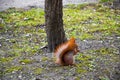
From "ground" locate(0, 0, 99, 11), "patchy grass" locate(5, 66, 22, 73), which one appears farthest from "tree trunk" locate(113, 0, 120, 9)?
"patchy grass" locate(5, 66, 22, 73)

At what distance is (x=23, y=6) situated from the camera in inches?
413

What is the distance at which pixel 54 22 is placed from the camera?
6.20m

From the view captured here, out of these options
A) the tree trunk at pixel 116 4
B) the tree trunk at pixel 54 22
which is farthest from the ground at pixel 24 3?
the tree trunk at pixel 54 22

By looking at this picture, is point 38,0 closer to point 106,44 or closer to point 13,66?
point 106,44

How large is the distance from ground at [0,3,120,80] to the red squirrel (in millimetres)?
111

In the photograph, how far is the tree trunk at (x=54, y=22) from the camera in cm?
613

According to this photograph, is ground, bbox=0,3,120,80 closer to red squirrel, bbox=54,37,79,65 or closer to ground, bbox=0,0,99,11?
red squirrel, bbox=54,37,79,65

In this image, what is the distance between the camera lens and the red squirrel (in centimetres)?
551

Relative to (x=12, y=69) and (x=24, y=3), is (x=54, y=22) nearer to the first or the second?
(x=12, y=69)

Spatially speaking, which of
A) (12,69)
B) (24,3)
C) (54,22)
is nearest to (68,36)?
(54,22)

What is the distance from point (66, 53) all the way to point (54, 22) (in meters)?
0.89

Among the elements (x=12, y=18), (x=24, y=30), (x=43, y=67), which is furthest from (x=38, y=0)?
(x=43, y=67)

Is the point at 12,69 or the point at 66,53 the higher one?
the point at 66,53

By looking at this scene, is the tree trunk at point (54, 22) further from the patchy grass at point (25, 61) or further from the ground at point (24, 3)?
the ground at point (24, 3)
